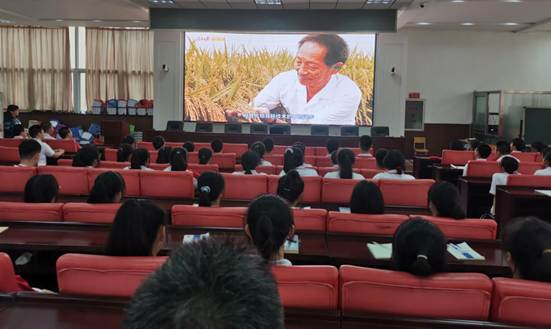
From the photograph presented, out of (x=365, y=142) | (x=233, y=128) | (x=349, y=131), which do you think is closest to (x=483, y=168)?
(x=365, y=142)

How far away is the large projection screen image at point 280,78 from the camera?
1191 cm

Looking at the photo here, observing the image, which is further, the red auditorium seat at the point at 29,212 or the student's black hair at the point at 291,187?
the student's black hair at the point at 291,187

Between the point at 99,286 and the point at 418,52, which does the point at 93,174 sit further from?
the point at 418,52

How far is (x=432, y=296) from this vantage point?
1824mm

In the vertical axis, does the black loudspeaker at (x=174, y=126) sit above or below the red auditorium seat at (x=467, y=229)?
above

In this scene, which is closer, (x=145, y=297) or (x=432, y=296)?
(x=145, y=297)

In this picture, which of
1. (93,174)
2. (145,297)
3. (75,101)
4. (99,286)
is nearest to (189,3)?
(75,101)

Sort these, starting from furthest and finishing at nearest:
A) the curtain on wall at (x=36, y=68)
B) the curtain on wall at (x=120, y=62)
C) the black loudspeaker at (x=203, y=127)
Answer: the curtain on wall at (x=36, y=68)
the curtain on wall at (x=120, y=62)
the black loudspeaker at (x=203, y=127)

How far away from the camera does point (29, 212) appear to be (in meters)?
3.24

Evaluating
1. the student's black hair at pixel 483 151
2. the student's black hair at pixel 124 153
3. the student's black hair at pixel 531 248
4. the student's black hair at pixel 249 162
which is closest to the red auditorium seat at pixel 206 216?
the student's black hair at pixel 531 248

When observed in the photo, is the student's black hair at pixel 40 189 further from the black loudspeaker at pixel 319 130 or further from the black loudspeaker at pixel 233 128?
the black loudspeaker at pixel 319 130

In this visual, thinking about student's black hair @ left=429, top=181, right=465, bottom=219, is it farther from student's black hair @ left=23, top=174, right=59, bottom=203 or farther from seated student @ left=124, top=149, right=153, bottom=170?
seated student @ left=124, top=149, right=153, bottom=170

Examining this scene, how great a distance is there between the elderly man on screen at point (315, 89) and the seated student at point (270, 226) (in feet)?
32.2

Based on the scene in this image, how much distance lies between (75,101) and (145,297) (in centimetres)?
1564
